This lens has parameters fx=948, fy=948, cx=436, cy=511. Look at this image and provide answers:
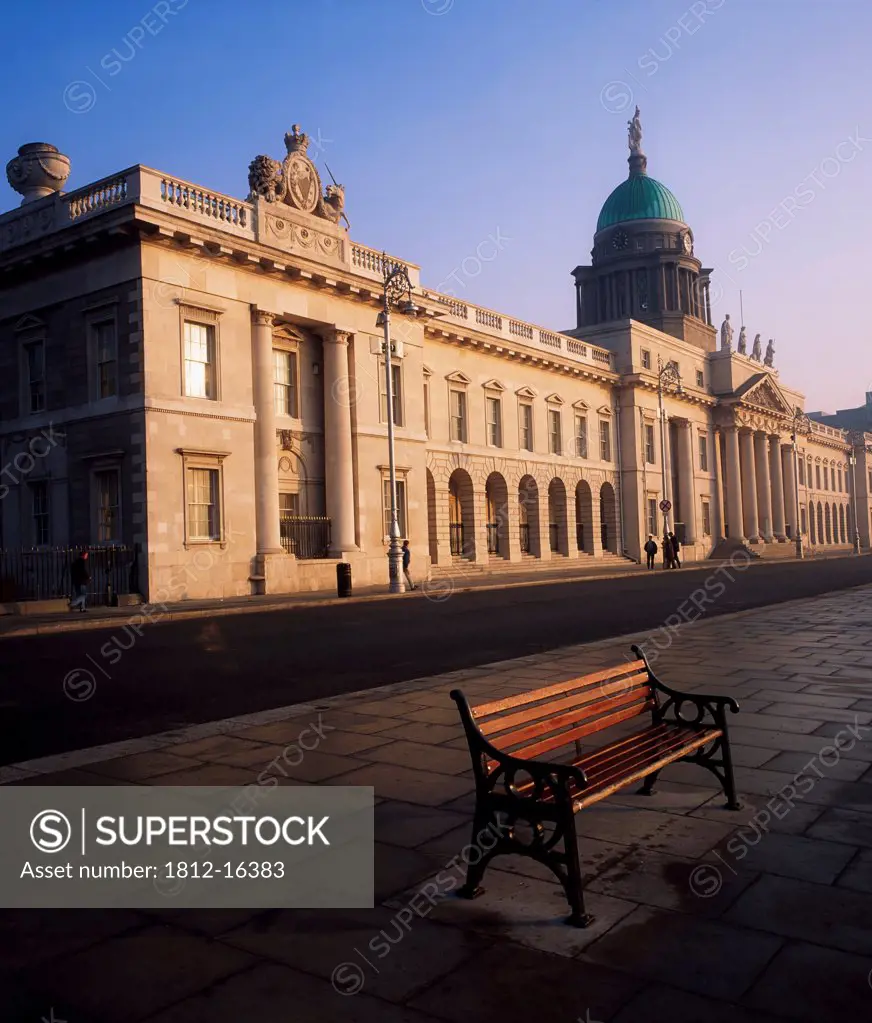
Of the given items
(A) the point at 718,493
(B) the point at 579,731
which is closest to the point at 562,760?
(B) the point at 579,731

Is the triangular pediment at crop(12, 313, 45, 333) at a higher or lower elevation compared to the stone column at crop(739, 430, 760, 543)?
higher

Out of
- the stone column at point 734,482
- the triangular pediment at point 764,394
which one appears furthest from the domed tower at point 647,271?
the stone column at point 734,482

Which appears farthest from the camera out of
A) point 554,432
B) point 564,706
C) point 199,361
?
point 554,432

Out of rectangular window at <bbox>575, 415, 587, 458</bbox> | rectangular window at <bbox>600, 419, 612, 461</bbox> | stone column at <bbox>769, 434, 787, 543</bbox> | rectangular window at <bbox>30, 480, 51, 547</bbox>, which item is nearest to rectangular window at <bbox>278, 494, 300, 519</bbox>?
rectangular window at <bbox>30, 480, 51, 547</bbox>

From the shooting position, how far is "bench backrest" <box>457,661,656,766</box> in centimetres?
476

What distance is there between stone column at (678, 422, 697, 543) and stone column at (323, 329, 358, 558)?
37328 millimetres

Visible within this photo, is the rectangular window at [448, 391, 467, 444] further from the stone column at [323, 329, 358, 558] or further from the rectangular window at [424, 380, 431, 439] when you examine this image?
the stone column at [323, 329, 358, 558]

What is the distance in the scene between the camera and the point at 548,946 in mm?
3752

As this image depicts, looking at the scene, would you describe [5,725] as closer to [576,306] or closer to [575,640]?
[575,640]

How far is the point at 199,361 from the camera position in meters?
28.8

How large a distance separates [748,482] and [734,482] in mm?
3439

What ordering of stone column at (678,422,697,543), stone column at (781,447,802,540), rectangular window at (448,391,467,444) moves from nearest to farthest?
rectangular window at (448,391,467,444) → stone column at (678,422,697,543) → stone column at (781,447,802,540)

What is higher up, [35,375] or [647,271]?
[647,271]

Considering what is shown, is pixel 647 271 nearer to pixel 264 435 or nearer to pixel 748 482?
A: pixel 748 482
